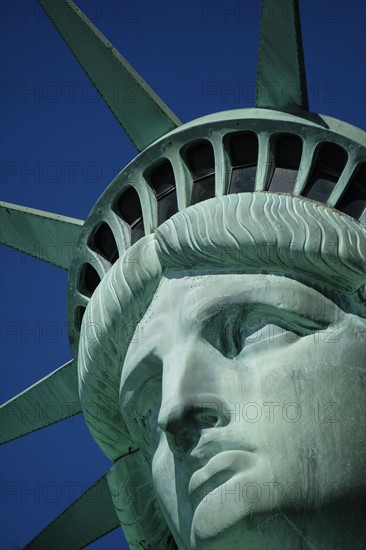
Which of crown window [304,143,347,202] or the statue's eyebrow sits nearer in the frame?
the statue's eyebrow

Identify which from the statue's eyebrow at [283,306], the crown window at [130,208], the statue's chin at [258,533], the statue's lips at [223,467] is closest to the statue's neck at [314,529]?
the statue's chin at [258,533]

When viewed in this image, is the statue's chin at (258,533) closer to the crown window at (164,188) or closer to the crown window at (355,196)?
the crown window at (355,196)

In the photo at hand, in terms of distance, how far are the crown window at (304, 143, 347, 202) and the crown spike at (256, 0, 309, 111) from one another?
630 mm

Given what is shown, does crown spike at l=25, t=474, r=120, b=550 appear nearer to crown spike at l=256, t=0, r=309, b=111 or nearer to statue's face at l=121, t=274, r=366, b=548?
statue's face at l=121, t=274, r=366, b=548

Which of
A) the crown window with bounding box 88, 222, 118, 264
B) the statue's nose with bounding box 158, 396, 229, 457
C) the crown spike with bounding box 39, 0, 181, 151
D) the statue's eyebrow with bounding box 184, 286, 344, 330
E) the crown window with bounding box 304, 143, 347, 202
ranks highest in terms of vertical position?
the crown spike with bounding box 39, 0, 181, 151

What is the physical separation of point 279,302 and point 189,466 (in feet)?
4.87

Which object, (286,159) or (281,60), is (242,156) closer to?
(286,159)

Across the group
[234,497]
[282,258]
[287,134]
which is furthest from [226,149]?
[234,497]

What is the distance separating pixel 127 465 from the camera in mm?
12727

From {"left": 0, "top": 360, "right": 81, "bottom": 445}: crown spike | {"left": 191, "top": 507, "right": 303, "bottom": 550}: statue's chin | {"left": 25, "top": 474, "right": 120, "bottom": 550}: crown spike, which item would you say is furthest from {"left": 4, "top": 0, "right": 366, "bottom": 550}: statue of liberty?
{"left": 25, "top": 474, "right": 120, "bottom": 550}: crown spike

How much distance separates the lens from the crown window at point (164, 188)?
1265 centimetres

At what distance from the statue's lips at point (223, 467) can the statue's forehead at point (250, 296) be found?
49.1 inches

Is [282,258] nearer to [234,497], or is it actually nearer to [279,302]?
[279,302]

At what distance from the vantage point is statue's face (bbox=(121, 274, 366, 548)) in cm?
1043
